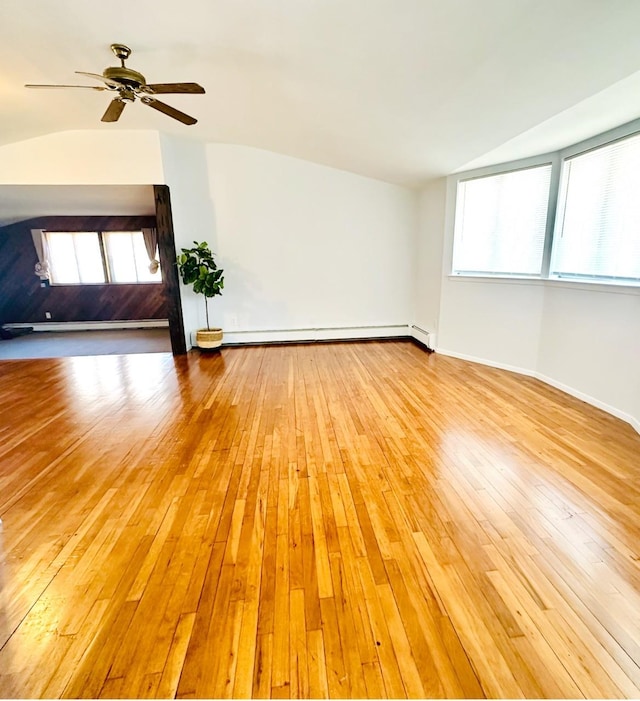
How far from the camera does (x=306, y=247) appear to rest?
531 cm

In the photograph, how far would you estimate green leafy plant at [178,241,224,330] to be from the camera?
4672mm

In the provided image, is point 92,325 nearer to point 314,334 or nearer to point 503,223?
point 314,334

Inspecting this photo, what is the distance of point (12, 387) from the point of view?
3.89 m

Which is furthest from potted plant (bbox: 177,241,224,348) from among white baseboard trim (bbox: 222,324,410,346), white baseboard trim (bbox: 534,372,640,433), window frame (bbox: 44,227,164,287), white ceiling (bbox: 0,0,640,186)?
white baseboard trim (bbox: 534,372,640,433)

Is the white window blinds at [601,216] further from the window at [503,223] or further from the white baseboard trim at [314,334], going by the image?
the white baseboard trim at [314,334]

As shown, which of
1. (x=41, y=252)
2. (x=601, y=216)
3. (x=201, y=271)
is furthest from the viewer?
(x=41, y=252)

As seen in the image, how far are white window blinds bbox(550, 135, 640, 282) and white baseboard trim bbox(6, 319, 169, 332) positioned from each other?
7.11m

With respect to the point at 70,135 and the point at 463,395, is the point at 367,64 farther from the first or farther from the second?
the point at 70,135

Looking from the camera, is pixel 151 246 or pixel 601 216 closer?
pixel 601 216

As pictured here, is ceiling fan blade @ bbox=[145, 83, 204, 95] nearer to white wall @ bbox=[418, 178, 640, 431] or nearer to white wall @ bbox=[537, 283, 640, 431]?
white wall @ bbox=[418, 178, 640, 431]

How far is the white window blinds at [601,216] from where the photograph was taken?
2809mm

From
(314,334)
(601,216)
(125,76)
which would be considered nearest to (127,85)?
(125,76)

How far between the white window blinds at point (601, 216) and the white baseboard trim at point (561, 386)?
1.04m

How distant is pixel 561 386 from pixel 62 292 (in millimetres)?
8684
